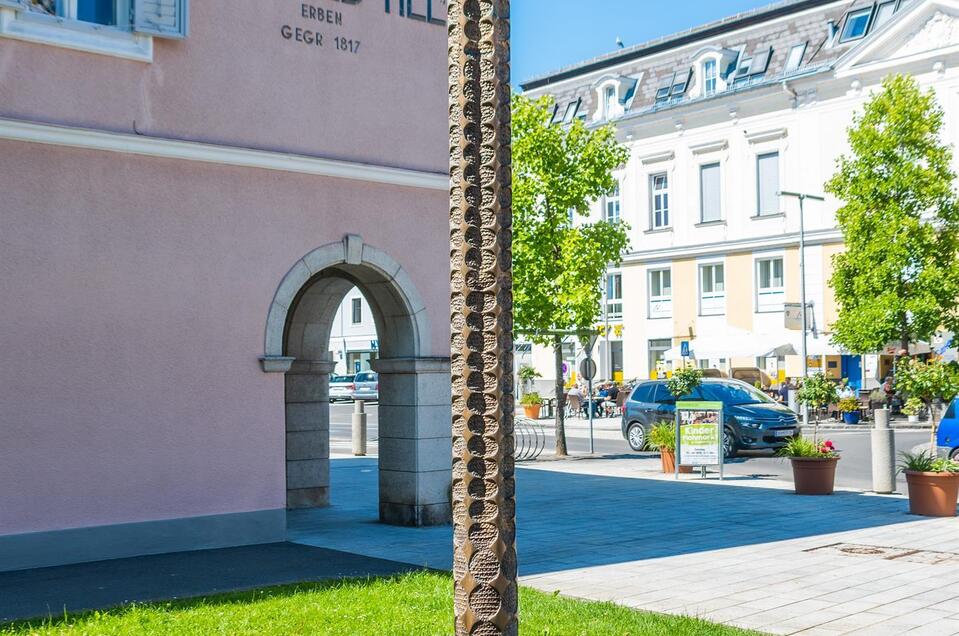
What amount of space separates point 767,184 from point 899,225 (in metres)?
11.2

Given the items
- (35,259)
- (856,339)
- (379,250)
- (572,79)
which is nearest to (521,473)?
(379,250)

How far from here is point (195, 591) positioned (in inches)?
344

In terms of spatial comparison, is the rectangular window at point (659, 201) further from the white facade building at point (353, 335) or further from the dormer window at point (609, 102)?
the white facade building at point (353, 335)

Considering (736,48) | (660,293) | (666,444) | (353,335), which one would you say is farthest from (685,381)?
(353,335)

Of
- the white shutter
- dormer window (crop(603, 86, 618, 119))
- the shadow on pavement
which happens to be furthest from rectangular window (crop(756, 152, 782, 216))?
the white shutter

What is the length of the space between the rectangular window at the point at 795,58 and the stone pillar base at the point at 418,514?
107 feet

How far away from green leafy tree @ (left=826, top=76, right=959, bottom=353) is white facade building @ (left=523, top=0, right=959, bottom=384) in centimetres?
444

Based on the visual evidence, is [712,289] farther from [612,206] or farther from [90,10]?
[90,10]

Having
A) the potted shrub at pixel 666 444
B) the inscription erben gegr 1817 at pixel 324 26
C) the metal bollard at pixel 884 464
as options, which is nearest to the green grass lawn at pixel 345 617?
the inscription erben gegr 1817 at pixel 324 26

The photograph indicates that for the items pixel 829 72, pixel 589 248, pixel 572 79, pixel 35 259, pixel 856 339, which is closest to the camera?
pixel 35 259

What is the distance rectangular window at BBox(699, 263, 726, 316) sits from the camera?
144ft

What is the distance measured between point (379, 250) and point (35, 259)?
3.89 meters

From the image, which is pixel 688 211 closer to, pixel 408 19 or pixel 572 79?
pixel 572 79

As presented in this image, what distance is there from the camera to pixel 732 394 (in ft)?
76.5
